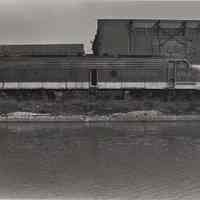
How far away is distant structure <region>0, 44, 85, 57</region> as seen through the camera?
116ft

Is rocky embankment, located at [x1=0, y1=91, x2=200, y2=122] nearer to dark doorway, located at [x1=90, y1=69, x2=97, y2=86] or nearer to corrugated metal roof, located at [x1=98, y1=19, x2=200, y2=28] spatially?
dark doorway, located at [x1=90, y1=69, x2=97, y2=86]

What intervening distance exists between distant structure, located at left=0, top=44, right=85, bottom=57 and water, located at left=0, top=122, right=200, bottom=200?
58.5 feet

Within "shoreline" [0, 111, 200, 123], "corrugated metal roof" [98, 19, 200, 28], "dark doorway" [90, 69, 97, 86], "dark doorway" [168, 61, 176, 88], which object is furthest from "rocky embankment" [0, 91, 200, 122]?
"corrugated metal roof" [98, 19, 200, 28]

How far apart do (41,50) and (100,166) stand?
27009 millimetres

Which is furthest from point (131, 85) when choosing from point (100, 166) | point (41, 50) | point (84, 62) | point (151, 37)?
point (100, 166)

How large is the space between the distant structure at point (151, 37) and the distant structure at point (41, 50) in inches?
97.8

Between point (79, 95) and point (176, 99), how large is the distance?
7.29 metres

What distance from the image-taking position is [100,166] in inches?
448

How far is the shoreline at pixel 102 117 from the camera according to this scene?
88.1ft

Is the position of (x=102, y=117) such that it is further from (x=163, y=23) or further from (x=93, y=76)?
(x=163, y=23)

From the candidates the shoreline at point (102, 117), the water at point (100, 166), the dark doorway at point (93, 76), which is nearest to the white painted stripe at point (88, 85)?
the dark doorway at point (93, 76)

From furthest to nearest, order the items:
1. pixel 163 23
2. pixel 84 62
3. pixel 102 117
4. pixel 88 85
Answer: pixel 163 23 → pixel 84 62 → pixel 88 85 → pixel 102 117

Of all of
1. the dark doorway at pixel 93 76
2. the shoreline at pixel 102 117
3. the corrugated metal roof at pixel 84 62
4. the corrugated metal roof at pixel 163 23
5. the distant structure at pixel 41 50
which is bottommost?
the shoreline at pixel 102 117

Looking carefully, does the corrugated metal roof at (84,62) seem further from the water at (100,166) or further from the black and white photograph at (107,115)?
the water at (100,166)
